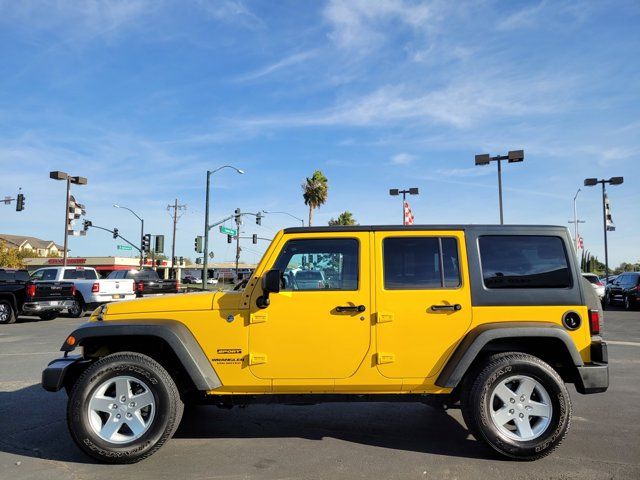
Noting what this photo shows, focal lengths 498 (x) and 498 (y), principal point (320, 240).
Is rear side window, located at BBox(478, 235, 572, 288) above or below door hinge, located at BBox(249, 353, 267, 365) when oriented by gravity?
above

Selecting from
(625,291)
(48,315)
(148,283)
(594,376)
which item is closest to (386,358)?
(594,376)

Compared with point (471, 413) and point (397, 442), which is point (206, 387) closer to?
point (397, 442)

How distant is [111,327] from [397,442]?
2673mm

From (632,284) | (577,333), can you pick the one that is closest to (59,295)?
(577,333)

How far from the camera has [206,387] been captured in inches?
159

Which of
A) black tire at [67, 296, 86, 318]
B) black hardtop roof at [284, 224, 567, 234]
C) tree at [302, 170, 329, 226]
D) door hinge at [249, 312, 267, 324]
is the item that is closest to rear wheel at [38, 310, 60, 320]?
black tire at [67, 296, 86, 318]

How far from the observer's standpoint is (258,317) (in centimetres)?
416

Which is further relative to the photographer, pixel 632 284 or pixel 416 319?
Answer: pixel 632 284

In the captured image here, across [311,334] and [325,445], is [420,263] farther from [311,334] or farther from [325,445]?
[325,445]

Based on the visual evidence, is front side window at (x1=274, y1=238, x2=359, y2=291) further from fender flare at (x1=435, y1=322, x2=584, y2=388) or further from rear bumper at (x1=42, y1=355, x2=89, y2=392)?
rear bumper at (x1=42, y1=355, x2=89, y2=392)

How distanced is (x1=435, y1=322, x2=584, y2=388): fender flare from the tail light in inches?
11.7

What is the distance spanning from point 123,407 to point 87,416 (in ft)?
0.90

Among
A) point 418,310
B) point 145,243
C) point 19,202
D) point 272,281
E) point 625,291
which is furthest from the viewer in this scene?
point 145,243

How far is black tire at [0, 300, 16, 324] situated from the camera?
53.0 ft
